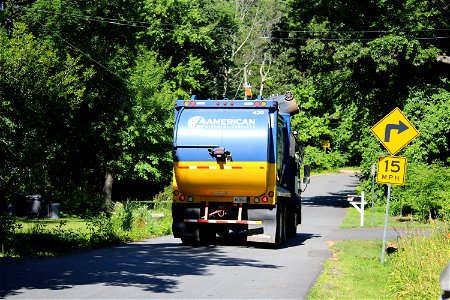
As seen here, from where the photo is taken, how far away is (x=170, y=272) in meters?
14.3

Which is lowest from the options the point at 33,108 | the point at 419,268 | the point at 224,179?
the point at 419,268

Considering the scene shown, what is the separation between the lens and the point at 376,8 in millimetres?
37781

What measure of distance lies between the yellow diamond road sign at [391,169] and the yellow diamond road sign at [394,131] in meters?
0.23

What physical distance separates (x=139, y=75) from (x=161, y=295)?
39.3 metres

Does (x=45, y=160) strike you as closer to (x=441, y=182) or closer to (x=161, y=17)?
(x=441, y=182)

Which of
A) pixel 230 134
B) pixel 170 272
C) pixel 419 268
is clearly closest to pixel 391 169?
pixel 230 134

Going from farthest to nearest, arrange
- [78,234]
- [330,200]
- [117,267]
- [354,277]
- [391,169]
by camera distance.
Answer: [330,200], [78,234], [391,169], [117,267], [354,277]

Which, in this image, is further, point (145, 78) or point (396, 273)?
point (145, 78)

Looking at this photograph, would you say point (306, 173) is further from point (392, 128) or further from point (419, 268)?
point (419, 268)

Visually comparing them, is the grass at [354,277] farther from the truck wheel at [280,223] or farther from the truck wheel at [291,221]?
the truck wheel at [291,221]

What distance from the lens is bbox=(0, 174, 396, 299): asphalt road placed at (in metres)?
11.7

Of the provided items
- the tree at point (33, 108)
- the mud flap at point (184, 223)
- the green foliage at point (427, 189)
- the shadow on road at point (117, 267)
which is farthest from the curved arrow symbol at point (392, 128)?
the green foliage at point (427, 189)

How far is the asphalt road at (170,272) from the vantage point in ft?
38.4

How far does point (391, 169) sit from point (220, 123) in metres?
4.61
